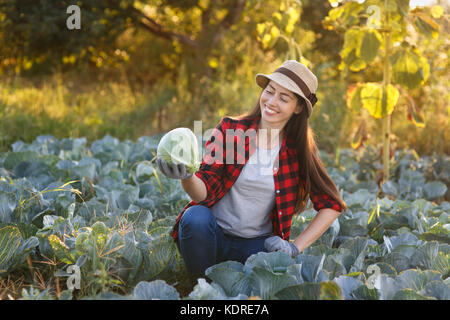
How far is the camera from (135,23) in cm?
820

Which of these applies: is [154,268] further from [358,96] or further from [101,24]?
[101,24]

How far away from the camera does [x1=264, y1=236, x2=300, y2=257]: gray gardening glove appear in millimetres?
1867

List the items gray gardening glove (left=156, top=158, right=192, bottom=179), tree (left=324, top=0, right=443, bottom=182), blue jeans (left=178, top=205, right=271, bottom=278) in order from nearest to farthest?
gray gardening glove (left=156, top=158, right=192, bottom=179) < blue jeans (left=178, top=205, right=271, bottom=278) < tree (left=324, top=0, right=443, bottom=182)

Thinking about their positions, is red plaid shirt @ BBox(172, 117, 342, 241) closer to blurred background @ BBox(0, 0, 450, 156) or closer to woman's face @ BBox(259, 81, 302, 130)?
woman's face @ BBox(259, 81, 302, 130)

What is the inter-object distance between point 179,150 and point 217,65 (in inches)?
239

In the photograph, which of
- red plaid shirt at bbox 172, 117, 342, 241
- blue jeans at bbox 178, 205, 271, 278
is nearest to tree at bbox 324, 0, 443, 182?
red plaid shirt at bbox 172, 117, 342, 241

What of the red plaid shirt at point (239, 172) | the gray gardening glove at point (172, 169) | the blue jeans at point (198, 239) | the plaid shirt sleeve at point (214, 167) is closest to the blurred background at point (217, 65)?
the red plaid shirt at point (239, 172)

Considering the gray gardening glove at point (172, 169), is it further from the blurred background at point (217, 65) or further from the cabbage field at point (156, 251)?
the blurred background at point (217, 65)

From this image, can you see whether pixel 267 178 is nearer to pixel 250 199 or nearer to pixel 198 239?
pixel 250 199

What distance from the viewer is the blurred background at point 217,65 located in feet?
10.8

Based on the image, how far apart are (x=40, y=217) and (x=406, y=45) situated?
2590 millimetres

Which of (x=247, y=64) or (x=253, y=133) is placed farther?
(x=247, y=64)

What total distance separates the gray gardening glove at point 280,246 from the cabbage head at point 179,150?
501mm
